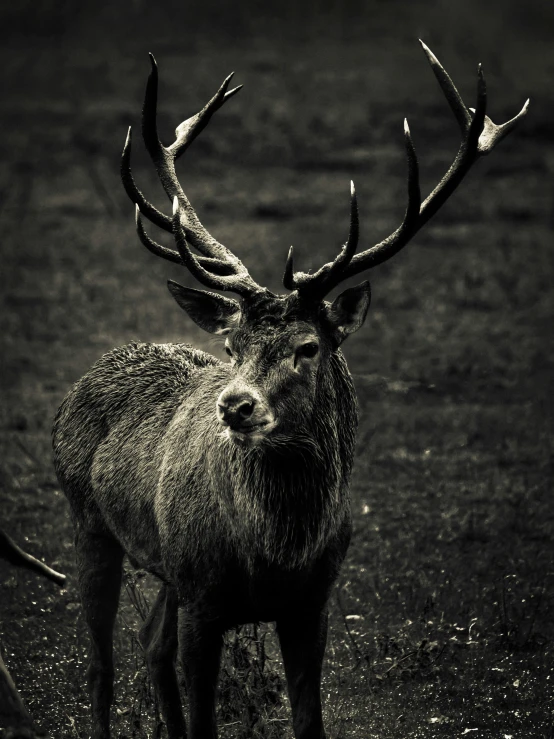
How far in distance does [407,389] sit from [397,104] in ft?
32.6

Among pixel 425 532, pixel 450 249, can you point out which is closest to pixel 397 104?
pixel 450 249

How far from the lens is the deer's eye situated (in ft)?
16.3

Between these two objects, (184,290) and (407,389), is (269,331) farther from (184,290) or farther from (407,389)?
(407,389)

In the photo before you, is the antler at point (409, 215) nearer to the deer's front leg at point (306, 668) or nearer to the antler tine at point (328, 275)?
the antler tine at point (328, 275)

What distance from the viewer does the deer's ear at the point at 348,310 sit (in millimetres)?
5168

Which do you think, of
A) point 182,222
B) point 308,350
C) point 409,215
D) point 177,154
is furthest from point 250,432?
point 177,154

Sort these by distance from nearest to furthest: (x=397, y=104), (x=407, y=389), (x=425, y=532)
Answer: (x=425, y=532), (x=407, y=389), (x=397, y=104)

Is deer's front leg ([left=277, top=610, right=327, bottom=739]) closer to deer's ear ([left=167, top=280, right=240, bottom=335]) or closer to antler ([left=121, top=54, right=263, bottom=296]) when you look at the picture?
deer's ear ([left=167, top=280, right=240, bottom=335])

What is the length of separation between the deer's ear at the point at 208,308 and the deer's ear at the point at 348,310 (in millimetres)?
407

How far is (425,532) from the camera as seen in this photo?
26.7 feet

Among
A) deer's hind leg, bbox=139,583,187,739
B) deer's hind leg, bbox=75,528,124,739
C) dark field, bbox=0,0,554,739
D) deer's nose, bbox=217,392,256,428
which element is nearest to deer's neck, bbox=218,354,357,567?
deer's nose, bbox=217,392,256,428

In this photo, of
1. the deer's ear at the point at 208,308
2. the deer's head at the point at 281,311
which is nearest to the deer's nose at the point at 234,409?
the deer's head at the point at 281,311

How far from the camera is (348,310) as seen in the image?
17.1 feet

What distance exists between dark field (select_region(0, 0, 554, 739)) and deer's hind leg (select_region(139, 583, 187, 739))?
0.21 m
